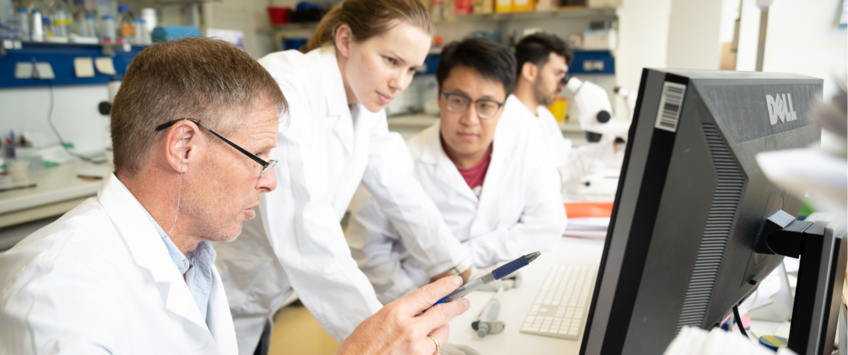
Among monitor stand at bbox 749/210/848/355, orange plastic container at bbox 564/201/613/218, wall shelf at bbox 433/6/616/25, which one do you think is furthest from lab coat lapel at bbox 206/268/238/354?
wall shelf at bbox 433/6/616/25

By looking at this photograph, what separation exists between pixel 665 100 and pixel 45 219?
9.09 ft

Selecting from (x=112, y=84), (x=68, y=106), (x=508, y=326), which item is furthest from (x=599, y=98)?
(x=68, y=106)

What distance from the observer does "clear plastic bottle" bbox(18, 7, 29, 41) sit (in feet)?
9.62

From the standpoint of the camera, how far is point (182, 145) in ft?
2.68

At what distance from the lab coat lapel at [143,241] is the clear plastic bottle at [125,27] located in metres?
3.09

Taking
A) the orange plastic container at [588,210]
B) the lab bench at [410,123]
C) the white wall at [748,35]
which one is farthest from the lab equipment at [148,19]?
the white wall at [748,35]

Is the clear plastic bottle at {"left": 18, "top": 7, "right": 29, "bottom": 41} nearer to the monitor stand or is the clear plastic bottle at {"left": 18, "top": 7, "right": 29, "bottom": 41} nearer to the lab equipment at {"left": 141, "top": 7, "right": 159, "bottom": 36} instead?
the lab equipment at {"left": 141, "top": 7, "right": 159, "bottom": 36}

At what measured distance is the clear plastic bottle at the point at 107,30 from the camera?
10.8 feet

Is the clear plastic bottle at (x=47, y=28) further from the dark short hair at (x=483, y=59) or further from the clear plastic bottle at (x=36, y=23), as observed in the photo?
the dark short hair at (x=483, y=59)

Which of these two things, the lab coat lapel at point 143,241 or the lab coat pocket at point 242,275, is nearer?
the lab coat lapel at point 143,241

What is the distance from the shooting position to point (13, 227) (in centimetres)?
228

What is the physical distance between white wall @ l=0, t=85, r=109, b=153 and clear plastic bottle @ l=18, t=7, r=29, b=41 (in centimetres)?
35

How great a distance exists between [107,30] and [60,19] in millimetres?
266

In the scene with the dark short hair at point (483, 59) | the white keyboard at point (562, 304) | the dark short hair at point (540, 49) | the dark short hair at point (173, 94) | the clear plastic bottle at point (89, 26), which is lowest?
the white keyboard at point (562, 304)
